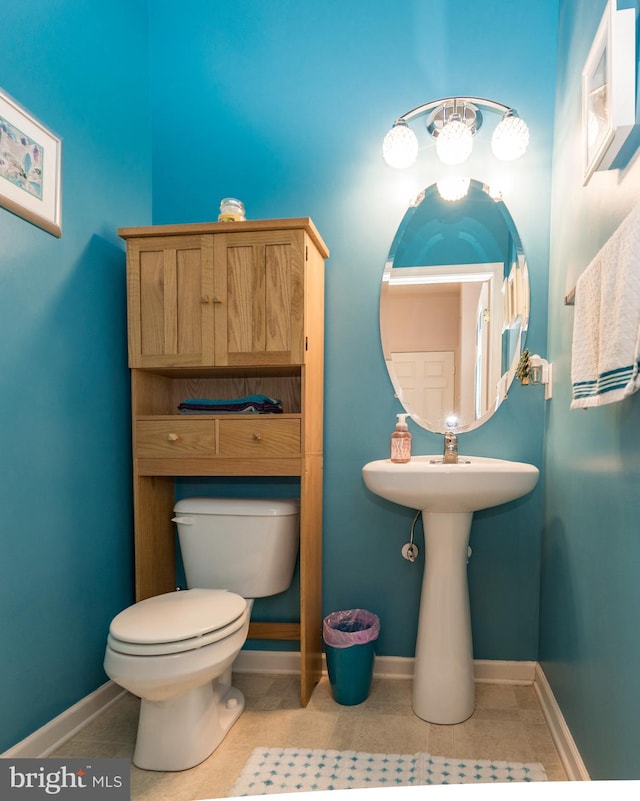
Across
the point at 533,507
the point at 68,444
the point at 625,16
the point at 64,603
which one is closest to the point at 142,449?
the point at 68,444

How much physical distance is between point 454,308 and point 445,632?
3.86 feet

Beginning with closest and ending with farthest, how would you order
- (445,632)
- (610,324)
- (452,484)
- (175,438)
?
(610,324), (452,484), (445,632), (175,438)

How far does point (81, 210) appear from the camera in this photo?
6.08ft

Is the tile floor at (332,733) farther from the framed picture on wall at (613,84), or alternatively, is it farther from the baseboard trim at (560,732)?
the framed picture on wall at (613,84)

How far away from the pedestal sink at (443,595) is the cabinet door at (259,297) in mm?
529

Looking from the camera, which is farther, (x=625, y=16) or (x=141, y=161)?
(x=141, y=161)

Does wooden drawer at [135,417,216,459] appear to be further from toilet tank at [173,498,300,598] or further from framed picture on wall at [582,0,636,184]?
framed picture on wall at [582,0,636,184]

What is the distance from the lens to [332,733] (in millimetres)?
1774

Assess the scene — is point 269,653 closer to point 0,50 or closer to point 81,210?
→ point 81,210

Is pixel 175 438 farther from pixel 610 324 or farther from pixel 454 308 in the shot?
pixel 610 324

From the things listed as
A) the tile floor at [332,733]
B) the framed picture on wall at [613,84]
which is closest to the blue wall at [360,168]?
the tile floor at [332,733]

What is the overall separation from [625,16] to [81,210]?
1.60 meters

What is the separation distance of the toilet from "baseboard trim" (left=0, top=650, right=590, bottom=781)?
0.24m

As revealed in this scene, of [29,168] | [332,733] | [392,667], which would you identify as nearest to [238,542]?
[332,733]
